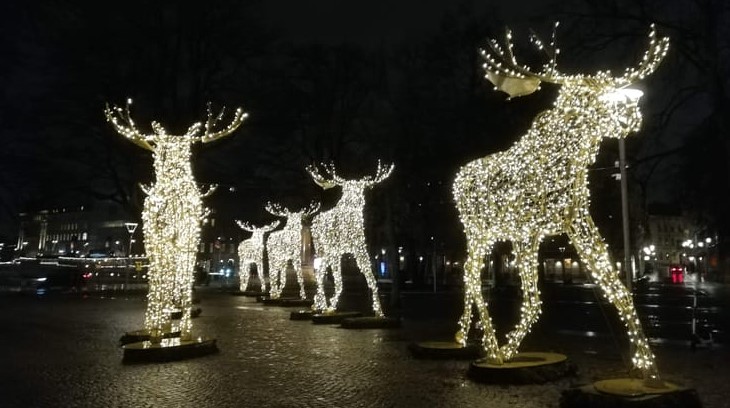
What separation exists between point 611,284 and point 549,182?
149cm

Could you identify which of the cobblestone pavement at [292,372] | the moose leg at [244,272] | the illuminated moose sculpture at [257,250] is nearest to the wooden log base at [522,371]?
the cobblestone pavement at [292,372]

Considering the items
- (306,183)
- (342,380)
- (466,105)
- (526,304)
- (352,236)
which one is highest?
(466,105)

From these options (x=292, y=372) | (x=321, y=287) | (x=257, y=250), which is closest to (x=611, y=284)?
(x=292, y=372)

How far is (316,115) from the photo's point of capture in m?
29.6

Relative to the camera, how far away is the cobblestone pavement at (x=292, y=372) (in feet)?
25.8

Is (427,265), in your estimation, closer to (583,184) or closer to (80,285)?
(80,285)

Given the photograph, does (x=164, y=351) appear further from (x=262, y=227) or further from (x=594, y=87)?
(x=262, y=227)

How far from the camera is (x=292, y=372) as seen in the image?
9.78 meters

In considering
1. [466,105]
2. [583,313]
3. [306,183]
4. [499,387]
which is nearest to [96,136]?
[306,183]

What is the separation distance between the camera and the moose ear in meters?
8.10

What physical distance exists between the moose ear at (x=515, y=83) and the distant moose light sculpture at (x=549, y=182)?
0.04 ft

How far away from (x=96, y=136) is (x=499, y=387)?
23.5m

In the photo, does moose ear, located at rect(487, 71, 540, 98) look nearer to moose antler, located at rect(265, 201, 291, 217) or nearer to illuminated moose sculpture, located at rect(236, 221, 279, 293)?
moose antler, located at rect(265, 201, 291, 217)

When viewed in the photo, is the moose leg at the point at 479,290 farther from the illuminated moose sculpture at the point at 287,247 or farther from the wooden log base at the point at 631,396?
the illuminated moose sculpture at the point at 287,247
